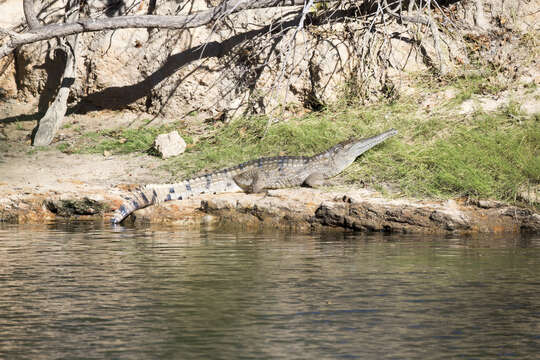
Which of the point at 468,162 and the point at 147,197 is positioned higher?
the point at 468,162

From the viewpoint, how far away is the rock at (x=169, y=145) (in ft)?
40.5

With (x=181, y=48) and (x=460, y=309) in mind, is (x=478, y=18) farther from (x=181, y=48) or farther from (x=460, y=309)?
(x=460, y=309)

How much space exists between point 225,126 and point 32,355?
9.63 m

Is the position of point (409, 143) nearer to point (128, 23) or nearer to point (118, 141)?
point (128, 23)

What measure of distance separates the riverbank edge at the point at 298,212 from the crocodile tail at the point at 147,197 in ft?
0.50

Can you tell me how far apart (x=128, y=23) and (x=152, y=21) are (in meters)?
0.39

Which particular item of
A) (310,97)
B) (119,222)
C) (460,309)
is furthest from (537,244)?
(310,97)

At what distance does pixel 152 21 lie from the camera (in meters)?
12.5

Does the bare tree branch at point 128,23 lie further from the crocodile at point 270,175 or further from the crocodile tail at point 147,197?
the crocodile tail at point 147,197

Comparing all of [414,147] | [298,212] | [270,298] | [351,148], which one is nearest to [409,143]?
[414,147]

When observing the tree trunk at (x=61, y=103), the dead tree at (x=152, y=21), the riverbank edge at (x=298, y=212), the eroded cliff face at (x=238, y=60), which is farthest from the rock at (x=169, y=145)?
the tree trunk at (x=61, y=103)

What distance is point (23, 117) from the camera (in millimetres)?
14961

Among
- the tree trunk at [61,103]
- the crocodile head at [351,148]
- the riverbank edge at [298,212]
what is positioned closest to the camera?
the riverbank edge at [298,212]

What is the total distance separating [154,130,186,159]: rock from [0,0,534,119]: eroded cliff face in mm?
1426
